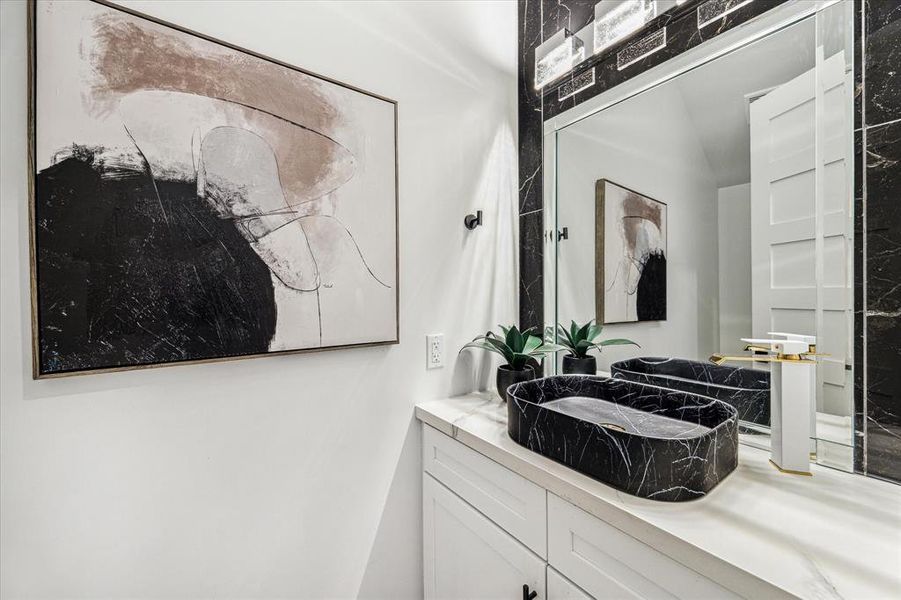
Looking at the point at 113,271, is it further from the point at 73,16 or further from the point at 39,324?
the point at 73,16

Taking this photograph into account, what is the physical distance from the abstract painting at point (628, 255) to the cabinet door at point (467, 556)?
2.42 feet

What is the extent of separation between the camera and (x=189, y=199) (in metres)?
0.94

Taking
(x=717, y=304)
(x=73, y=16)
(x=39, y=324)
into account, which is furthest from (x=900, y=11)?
(x=39, y=324)

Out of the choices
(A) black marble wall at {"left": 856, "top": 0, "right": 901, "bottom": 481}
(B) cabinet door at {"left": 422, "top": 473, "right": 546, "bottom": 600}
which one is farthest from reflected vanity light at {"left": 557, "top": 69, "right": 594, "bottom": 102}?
(B) cabinet door at {"left": 422, "top": 473, "right": 546, "bottom": 600}

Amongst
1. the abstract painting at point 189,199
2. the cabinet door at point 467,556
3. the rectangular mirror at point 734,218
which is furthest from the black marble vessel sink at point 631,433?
the abstract painting at point 189,199

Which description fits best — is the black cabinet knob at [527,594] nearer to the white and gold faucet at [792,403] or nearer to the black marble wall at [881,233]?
the white and gold faucet at [792,403]

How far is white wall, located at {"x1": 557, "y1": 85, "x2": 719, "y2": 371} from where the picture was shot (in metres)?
1.08

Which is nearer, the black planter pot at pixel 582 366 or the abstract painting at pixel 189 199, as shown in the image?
the abstract painting at pixel 189 199

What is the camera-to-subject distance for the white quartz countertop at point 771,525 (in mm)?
568

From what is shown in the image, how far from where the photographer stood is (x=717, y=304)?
3.46 ft

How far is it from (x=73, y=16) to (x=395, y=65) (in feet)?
2.55

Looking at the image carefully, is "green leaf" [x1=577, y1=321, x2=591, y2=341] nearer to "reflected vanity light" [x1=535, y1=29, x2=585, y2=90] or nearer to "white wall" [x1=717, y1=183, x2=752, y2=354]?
"white wall" [x1=717, y1=183, x2=752, y2=354]

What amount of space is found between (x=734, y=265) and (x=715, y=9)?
665 millimetres

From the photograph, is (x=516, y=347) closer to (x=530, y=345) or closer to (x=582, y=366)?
(x=530, y=345)
